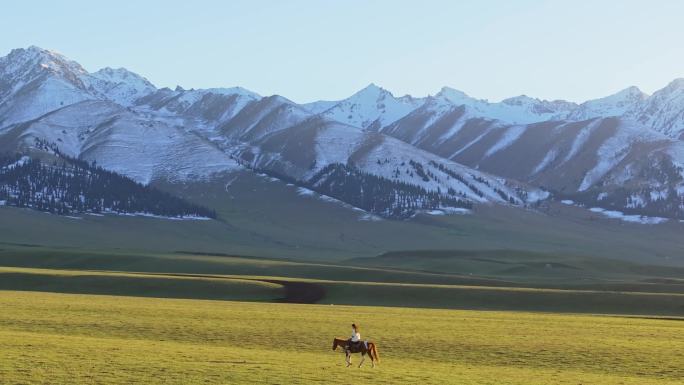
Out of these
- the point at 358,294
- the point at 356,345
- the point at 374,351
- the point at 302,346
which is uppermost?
the point at 358,294

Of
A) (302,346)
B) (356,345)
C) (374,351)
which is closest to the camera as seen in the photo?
(356,345)

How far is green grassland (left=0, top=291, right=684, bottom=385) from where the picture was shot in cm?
3962

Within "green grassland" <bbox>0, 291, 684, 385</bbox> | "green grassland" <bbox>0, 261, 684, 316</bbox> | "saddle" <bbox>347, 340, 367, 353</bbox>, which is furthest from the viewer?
"green grassland" <bbox>0, 261, 684, 316</bbox>

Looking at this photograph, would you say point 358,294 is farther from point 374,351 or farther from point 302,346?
point 374,351

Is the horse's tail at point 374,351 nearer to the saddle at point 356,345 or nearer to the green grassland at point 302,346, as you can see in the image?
the saddle at point 356,345

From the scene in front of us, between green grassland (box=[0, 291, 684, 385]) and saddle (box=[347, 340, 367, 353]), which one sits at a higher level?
saddle (box=[347, 340, 367, 353])

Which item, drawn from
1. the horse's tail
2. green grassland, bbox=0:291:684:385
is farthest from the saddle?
→ green grassland, bbox=0:291:684:385

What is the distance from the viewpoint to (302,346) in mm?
53031

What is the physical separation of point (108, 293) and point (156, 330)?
46.7 metres

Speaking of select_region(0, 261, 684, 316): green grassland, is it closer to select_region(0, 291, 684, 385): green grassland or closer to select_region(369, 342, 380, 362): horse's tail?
select_region(0, 291, 684, 385): green grassland

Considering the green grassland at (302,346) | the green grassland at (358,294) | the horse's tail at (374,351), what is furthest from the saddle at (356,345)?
the green grassland at (358,294)

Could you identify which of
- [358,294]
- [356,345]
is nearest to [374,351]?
[356,345]

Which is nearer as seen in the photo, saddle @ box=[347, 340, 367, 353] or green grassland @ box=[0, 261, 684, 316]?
saddle @ box=[347, 340, 367, 353]

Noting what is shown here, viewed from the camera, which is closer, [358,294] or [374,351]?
[374,351]
